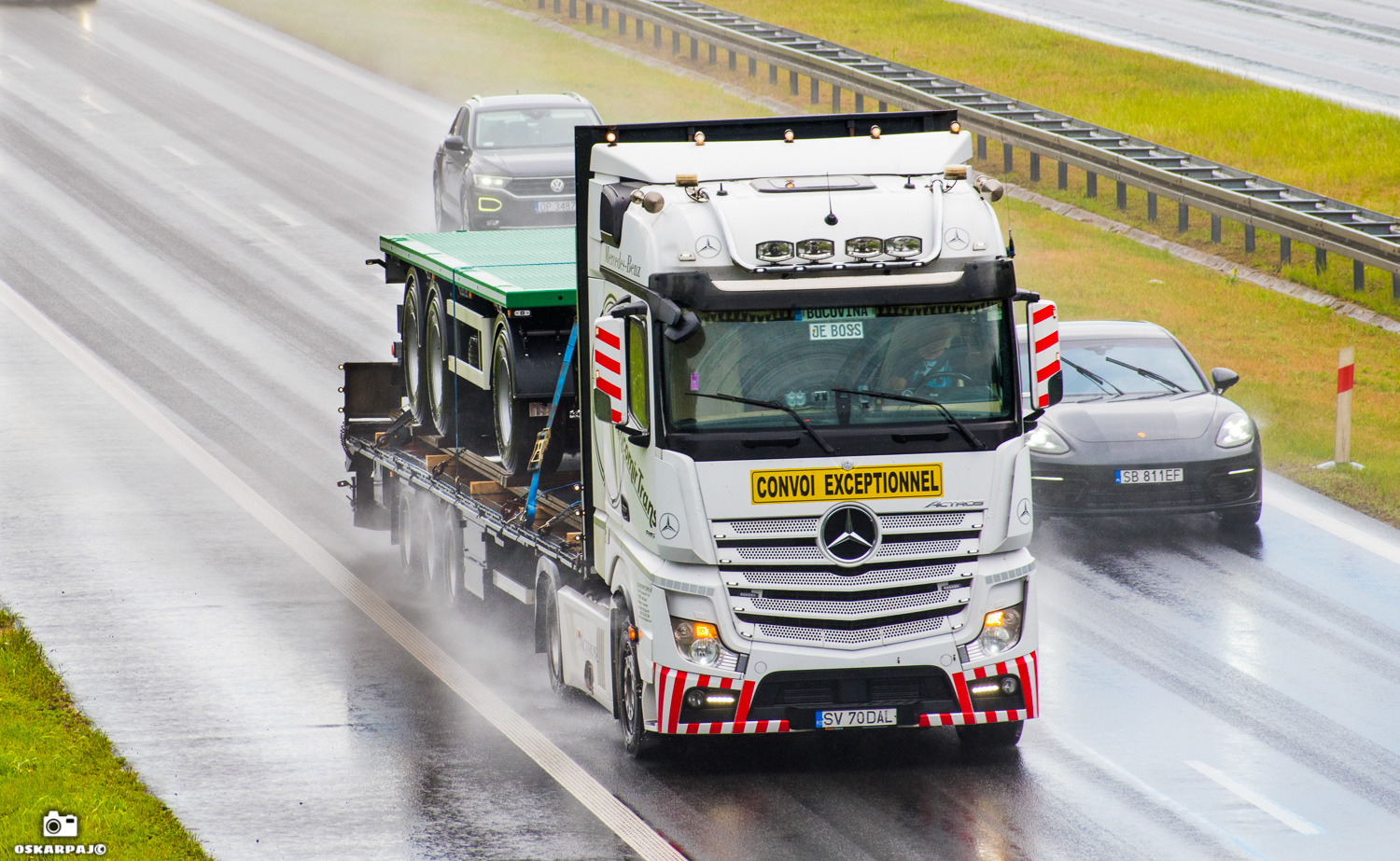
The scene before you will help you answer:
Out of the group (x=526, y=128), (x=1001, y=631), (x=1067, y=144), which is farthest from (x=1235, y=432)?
(x=526, y=128)

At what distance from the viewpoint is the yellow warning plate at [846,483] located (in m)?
9.88

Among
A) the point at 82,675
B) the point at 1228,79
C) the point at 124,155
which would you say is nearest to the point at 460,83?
the point at 124,155

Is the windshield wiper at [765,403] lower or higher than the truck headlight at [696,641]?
higher

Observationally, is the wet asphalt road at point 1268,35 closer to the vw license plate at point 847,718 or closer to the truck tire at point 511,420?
the truck tire at point 511,420

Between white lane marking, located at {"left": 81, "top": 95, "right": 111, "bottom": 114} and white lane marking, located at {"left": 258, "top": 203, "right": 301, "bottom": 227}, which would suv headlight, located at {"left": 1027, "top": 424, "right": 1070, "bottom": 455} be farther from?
white lane marking, located at {"left": 81, "top": 95, "right": 111, "bottom": 114}

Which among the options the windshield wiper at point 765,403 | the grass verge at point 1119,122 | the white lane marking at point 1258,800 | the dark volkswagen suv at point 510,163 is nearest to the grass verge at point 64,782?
the windshield wiper at point 765,403

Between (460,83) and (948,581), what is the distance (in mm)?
27214

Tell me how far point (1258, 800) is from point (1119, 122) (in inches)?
844

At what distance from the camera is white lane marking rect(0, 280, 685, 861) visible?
982 cm

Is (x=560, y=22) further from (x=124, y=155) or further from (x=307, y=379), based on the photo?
(x=307, y=379)

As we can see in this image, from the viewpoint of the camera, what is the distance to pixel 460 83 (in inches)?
1411

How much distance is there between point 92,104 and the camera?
1373 inches

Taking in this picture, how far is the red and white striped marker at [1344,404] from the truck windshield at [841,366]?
296 inches

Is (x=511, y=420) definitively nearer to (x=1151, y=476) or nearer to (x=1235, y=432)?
(x=1151, y=476)
